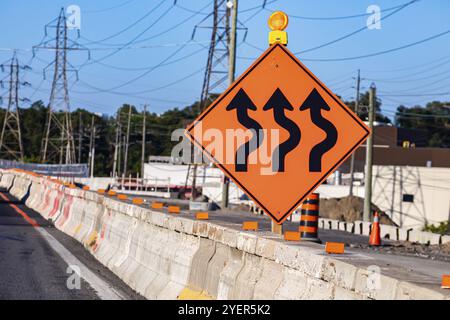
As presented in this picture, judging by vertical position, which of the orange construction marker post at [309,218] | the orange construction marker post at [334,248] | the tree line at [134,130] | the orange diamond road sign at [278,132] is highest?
the tree line at [134,130]

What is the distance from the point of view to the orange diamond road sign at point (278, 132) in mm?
7906

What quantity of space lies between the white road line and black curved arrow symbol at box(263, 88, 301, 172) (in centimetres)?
308

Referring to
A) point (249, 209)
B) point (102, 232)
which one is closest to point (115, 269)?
point (102, 232)

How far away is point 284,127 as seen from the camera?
7902 mm

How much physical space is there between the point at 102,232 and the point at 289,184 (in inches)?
315

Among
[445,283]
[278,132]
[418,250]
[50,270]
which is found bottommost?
[418,250]

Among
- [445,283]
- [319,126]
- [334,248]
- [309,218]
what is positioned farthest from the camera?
[309,218]

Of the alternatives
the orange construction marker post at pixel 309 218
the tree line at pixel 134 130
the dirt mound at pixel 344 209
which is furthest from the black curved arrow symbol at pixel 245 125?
the tree line at pixel 134 130

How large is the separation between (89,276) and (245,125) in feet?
15.9

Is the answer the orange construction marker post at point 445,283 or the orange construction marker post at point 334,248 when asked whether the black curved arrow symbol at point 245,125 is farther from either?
the orange construction marker post at point 445,283

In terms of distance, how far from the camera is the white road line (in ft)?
33.5

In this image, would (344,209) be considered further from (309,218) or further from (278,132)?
(278,132)

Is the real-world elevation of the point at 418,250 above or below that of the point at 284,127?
→ below

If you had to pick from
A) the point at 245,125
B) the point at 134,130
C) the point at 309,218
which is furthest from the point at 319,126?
the point at 134,130
